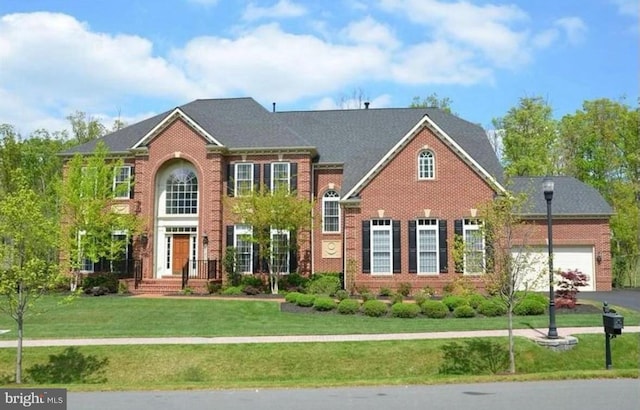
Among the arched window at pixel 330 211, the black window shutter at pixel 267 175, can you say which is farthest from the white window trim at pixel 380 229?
the black window shutter at pixel 267 175

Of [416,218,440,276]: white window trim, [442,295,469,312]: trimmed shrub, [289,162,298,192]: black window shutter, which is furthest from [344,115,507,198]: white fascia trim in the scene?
[442,295,469,312]: trimmed shrub

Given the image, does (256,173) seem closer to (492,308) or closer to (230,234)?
(230,234)

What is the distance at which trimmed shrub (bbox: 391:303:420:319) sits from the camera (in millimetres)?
19875

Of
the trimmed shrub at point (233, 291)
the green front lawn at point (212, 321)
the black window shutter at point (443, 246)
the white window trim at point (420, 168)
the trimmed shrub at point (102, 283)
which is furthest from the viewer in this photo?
the trimmed shrub at point (102, 283)

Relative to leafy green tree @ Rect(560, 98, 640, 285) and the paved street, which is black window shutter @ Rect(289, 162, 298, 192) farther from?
leafy green tree @ Rect(560, 98, 640, 285)

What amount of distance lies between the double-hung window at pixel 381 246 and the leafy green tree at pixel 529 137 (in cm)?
2149

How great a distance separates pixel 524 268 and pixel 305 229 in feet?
53.5

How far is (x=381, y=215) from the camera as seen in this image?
2675 centimetres

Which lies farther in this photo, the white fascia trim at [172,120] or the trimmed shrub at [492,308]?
the white fascia trim at [172,120]

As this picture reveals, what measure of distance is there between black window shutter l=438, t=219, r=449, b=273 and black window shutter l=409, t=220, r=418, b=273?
42.1 inches

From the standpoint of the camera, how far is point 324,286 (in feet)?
86.2

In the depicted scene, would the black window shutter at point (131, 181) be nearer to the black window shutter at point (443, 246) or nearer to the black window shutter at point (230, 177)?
the black window shutter at point (230, 177)

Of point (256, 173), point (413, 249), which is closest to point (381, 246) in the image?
point (413, 249)

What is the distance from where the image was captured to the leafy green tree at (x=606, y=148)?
143 ft
